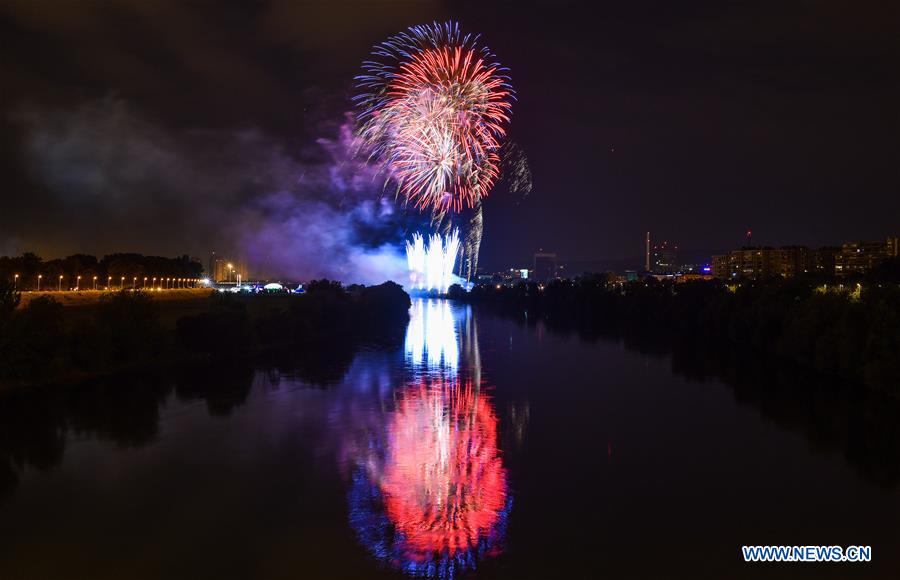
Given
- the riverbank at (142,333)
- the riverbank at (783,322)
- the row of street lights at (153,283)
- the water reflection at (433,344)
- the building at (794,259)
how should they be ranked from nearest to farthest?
the riverbank at (142,333), the riverbank at (783,322), the water reflection at (433,344), the row of street lights at (153,283), the building at (794,259)

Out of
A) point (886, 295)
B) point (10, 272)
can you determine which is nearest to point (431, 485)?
point (886, 295)

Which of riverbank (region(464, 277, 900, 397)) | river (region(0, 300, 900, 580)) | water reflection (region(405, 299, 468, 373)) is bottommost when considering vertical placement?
river (region(0, 300, 900, 580))

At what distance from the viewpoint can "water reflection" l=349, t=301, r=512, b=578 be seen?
8.63 m

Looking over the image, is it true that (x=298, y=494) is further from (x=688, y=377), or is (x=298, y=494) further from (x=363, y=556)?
(x=688, y=377)

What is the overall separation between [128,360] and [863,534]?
2008 cm

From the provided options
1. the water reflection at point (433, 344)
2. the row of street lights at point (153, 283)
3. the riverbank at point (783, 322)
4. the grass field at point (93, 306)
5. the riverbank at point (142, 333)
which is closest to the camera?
the riverbank at point (142, 333)

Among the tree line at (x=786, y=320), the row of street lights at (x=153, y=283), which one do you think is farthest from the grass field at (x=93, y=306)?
the tree line at (x=786, y=320)

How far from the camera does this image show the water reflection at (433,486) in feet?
28.3

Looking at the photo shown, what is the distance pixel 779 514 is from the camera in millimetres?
10430

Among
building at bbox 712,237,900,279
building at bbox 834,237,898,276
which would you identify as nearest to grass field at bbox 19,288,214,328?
building at bbox 712,237,900,279

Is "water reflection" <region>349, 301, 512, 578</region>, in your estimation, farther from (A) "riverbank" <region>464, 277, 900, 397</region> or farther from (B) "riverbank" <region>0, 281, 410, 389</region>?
(A) "riverbank" <region>464, 277, 900, 397</region>

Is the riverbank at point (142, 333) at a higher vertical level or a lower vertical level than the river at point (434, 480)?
higher

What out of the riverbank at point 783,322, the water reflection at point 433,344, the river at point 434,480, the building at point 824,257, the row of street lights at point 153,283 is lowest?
the river at point 434,480

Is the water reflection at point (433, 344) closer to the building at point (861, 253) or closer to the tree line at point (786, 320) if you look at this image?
the tree line at point (786, 320)
